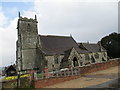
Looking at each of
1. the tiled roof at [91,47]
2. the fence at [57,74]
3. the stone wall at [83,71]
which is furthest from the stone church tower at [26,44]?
the fence at [57,74]

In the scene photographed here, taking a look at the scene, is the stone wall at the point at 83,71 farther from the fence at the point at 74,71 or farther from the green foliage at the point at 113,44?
the green foliage at the point at 113,44

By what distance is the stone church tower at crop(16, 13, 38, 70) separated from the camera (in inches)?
1485

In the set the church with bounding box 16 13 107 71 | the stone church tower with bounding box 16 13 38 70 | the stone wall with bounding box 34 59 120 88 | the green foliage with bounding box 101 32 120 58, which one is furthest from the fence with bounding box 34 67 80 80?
the green foliage with bounding box 101 32 120 58

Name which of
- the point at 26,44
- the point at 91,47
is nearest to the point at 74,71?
the point at 26,44

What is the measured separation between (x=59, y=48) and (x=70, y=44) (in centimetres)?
559

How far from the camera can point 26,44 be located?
38594 mm

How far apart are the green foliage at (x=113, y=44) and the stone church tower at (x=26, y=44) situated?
103ft

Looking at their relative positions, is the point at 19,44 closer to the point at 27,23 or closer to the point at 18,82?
the point at 27,23

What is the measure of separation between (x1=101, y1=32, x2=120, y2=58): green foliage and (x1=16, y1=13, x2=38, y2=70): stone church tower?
1239 inches

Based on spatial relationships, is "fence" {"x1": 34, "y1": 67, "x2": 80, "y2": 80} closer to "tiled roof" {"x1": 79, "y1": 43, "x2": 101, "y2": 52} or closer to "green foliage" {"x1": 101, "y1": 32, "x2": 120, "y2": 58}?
"tiled roof" {"x1": 79, "y1": 43, "x2": 101, "y2": 52}

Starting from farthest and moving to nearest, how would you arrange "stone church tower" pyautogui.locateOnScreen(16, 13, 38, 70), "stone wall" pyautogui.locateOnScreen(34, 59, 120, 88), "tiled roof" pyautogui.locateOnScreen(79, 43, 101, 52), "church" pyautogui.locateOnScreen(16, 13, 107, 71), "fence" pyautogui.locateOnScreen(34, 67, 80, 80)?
"tiled roof" pyautogui.locateOnScreen(79, 43, 101, 52) → "stone church tower" pyautogui.locateOnScreen(16, 13, 38, 70) → "church" pyautogui.locateOnScreen(16, 13, 107, 71) → "fence" pyautogui.locateOnScreen(34, 67, 80, 80) → "stone wall" pyautogui.locateOnScreen(34, 59, 120, 88)

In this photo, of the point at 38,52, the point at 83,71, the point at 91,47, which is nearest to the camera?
the point at 83,71

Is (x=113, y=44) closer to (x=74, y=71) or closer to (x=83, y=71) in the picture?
(x=83, y=71)

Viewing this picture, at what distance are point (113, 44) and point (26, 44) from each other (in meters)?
34.5
